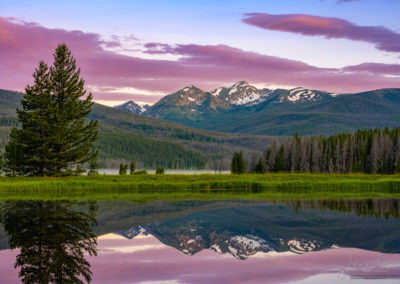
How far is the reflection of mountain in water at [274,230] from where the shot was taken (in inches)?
808

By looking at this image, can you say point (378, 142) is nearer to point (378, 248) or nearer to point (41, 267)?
point (378, 248)

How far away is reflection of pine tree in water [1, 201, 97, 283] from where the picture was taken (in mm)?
15148

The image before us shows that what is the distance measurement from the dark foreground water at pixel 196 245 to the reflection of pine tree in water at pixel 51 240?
0.13 feet

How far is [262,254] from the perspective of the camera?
18656 mm

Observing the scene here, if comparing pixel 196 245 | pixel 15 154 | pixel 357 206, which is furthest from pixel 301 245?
pixel 15 154

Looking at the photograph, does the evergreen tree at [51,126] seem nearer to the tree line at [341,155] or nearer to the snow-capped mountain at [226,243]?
the snow-capped mountain at [226,243]

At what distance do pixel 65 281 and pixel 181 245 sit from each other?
23.7ft

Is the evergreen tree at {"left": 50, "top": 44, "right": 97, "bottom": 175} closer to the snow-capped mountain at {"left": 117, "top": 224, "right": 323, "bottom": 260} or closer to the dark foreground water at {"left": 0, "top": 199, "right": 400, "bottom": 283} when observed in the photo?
the dark foreground water at {"left": 0, "top": 199, "right": 400, "bottom": 283}

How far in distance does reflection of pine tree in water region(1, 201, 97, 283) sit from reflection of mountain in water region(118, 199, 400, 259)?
3.00m

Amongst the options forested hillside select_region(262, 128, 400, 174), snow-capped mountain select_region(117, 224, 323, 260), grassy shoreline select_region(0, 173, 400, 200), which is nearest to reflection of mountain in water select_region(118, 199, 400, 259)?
snow-capped mountain select_region(117, 224, 323, 260)

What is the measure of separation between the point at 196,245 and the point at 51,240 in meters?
5.72

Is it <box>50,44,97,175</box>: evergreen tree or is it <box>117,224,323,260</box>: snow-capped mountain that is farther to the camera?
<box>50,44,97,175</box>: evergreen tree

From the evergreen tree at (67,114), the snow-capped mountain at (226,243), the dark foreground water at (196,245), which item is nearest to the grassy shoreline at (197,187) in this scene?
the evergreen tree at (67,114)

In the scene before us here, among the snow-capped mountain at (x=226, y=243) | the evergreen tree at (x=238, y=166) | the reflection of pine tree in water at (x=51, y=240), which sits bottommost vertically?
the snow-capped mountain at (x=226, y=243)
